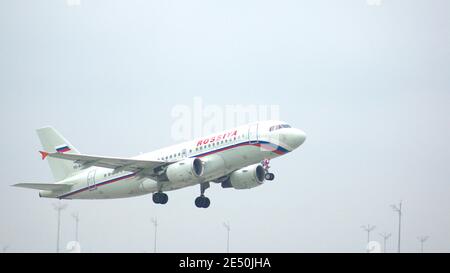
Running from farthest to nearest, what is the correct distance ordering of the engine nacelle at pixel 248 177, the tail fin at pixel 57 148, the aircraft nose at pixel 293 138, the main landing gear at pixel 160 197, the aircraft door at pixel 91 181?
the tail fin at pixel 57 148 → the aircraft door at pixel 91 181 → the engine nacelle at pixel 248 177 → the main landing gear at pixel 160 197 → the aircraft nose at pixel 293 138

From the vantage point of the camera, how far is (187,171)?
241 feet

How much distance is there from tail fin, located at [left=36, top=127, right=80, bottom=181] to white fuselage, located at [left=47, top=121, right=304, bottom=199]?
11.7ft

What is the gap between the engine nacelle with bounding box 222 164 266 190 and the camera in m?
79.6

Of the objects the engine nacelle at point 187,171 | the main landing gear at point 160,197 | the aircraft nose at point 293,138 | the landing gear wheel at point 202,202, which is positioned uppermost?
the aircraft nose at point 293,138

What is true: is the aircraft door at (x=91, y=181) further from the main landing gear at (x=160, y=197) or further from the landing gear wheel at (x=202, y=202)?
the landing gear wheel at (x=202, y=202)

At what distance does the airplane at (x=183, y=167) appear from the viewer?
236 feet

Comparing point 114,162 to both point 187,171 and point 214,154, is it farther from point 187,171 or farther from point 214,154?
point 214,154

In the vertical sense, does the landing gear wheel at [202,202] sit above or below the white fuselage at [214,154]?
below

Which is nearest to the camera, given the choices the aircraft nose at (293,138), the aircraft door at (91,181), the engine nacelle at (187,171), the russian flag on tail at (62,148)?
the aircraft nose at (293,138)

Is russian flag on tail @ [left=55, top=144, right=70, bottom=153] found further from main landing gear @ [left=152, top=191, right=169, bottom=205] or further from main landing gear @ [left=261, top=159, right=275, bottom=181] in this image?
main landing gear @ [left=261, top=159, right=275, bottom=181]

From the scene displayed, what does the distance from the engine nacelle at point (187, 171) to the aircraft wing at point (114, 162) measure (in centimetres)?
228

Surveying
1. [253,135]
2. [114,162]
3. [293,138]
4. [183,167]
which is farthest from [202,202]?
[293,138]

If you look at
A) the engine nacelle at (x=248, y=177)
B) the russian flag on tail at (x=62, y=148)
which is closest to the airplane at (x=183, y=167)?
the engine nacelle at (x=248, y=177)

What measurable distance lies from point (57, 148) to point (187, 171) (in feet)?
63.3
